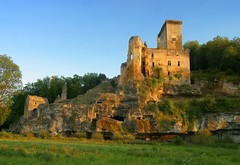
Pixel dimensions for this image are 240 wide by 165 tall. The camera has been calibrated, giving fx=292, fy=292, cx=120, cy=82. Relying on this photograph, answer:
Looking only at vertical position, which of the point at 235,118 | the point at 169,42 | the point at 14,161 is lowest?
the point at 14,161

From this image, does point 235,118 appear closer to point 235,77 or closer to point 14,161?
point 235,77

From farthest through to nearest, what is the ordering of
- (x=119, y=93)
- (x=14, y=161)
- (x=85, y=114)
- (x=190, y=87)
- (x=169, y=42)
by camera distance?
(x=169, y=42), (x=190, y=87), (x=119, y=93), (x=85, y=114), (x=14, y=161)

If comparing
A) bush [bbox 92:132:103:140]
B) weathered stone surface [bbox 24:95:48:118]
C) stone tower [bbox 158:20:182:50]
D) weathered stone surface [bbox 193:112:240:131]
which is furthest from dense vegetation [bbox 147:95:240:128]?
weathered stone surface [bbox 24:95:48:118]

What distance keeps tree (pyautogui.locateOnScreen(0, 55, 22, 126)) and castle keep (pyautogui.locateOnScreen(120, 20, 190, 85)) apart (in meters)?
19.9

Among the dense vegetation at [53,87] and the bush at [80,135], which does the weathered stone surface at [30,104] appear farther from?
the bush at [80,135]

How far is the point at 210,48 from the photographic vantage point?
68.4 meters

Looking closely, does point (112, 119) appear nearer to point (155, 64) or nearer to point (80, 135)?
point (80, 135)

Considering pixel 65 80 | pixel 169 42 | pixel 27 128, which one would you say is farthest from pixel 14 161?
pixel 65 80

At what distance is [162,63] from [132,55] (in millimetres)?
6622

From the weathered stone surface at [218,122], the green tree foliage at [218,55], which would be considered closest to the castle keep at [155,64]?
the green tree foliage at [218,55]

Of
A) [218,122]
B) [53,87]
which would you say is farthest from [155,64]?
[53,87]

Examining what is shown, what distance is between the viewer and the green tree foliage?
203ft

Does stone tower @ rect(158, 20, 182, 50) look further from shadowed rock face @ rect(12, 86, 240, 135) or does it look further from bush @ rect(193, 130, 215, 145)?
bush @ rect(193, 130, 215, 145)

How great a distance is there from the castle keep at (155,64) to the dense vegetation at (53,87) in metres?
25.7
